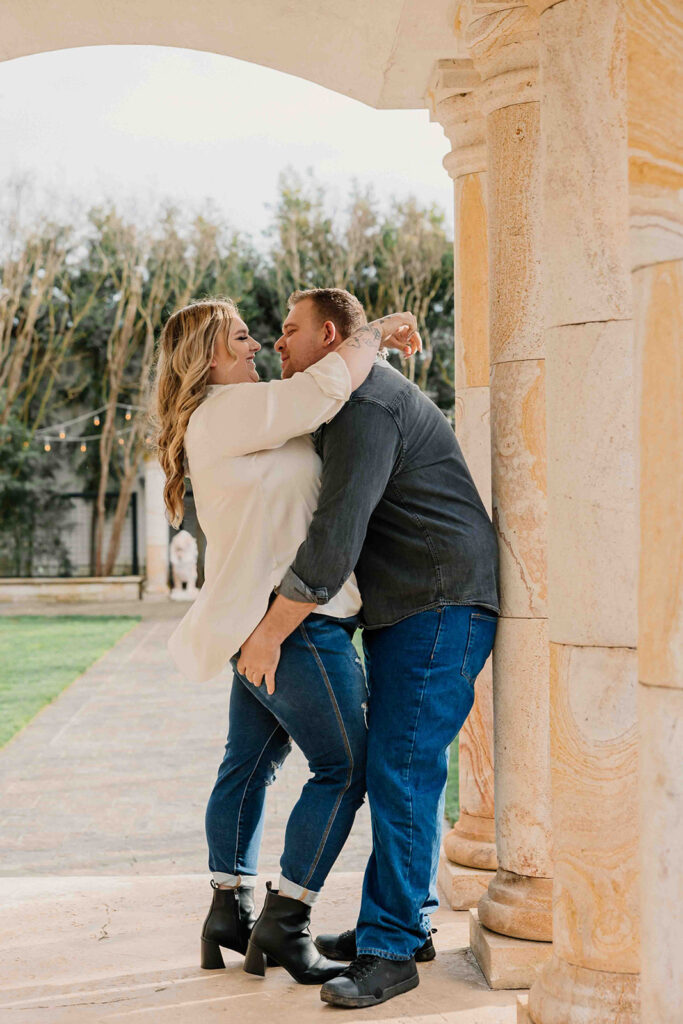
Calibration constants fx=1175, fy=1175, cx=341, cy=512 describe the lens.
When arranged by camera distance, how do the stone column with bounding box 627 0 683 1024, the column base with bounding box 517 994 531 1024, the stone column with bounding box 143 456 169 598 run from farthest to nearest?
the stone column with bounding box 143 456 169 598 < the column base with bounding box 517 994 531 1024 < the stone column with bounding box 627 0 683 1024

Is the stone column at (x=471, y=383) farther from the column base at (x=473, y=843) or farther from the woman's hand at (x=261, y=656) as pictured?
the woman's hand at (x=261, y=656)

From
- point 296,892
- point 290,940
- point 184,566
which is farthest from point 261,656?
point 184,566

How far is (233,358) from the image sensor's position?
3328mm

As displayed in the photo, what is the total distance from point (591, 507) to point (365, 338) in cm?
94

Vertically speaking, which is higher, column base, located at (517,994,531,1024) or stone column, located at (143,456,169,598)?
stone column, located at (143,456,169,598)

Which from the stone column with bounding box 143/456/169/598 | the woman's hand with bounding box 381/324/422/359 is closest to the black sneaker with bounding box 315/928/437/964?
the woman's hand with bounding box 381/324/422/359

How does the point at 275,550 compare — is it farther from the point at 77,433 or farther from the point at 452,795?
the point at 77,433

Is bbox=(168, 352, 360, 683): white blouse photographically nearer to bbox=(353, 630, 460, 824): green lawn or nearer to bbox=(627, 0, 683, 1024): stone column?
bbox=(627, 0, 683, 1024): stone column

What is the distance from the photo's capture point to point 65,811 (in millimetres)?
6473

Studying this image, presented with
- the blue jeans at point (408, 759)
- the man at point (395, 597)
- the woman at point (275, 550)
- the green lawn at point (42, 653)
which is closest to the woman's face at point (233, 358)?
the woman at point (275, 550)

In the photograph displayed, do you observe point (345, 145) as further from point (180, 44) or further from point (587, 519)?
point (587, 519)

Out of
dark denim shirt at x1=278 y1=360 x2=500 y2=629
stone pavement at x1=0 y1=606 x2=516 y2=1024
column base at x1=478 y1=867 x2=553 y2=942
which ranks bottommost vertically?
stone pavement at x1=0 y1=606 x2=516 y2=1024

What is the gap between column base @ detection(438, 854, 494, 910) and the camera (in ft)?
13.1

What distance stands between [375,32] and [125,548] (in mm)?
22117
